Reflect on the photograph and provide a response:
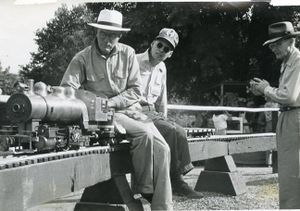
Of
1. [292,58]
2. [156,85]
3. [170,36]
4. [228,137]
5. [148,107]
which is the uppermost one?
[170,36]

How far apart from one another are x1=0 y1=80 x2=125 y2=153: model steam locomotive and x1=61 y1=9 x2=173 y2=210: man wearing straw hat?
0.10 metres

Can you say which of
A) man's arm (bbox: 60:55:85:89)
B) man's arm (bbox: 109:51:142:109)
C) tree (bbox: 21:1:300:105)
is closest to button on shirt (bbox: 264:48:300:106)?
tree (bbox: 21:1:300:105)

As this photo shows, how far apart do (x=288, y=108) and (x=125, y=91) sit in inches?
27.1

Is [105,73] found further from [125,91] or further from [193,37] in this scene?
[193,37]

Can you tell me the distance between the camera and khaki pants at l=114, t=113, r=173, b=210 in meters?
1.79

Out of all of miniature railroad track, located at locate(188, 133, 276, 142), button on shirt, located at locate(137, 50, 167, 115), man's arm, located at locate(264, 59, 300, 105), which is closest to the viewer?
man's arm, located at locate(264, 59, 300, 105)

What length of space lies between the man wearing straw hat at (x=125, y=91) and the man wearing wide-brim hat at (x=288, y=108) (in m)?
0.54

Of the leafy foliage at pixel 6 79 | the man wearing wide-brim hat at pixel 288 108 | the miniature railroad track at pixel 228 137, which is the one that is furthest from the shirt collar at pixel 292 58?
the leafy foliage at pixel 6 79

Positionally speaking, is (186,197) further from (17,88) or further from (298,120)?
(17,88)

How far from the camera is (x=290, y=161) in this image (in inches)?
81.3

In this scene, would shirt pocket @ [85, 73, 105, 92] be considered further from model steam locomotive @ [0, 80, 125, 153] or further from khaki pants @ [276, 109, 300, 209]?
khaki pants @ [276, 109, 300, 209]

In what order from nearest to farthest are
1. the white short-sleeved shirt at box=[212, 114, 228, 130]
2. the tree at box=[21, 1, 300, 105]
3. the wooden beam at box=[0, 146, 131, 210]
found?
1. the wooden beam at box=[0, 146, 131, 210]
2. the tree at box=[21, 1, 300, 105]
3. the white short-sleeved shirt at box=[212, 114, 228, 130]

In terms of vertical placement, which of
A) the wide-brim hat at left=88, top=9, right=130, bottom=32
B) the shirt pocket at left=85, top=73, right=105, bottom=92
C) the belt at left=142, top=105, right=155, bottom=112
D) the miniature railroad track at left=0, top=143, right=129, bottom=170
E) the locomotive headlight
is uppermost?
the wide-brim hat at left=88, top=9, right=130, bottom=32

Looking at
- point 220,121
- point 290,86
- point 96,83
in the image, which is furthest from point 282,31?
point 220,121
